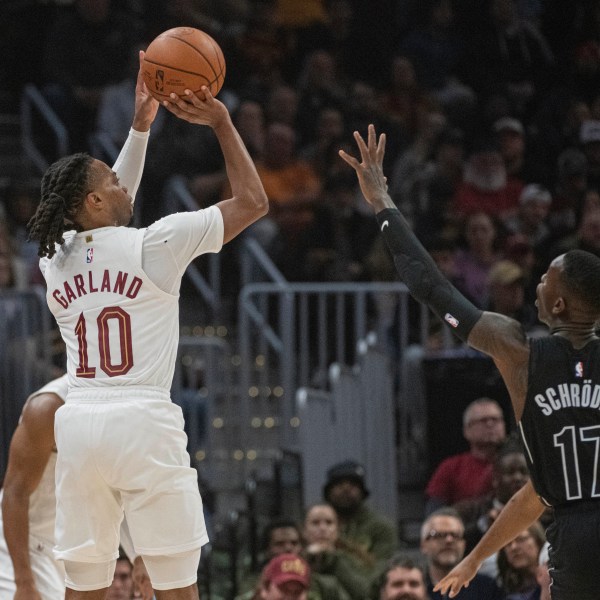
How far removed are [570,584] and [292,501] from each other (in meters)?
5.37

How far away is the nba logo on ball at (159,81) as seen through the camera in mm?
5266

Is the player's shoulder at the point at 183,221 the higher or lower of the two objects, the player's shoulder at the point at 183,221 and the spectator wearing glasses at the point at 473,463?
the higher

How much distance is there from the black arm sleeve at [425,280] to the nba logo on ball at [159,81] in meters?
1.03

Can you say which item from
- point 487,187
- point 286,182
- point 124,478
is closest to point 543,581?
point 124,478

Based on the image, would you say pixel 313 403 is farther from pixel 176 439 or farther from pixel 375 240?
pixel 176 439

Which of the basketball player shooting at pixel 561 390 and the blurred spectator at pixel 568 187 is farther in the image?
the blurred spectator at pixel 568 187

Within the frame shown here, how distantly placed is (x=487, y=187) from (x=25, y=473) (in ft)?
24.5

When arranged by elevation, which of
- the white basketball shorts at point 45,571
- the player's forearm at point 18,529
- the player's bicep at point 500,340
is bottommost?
the white basketball shorts at point 45,571

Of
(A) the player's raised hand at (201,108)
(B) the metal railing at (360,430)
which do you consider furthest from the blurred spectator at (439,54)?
(A) the player's raised hand at (201,108)

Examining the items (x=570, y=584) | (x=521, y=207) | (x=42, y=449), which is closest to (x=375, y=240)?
(x=521, y=207)

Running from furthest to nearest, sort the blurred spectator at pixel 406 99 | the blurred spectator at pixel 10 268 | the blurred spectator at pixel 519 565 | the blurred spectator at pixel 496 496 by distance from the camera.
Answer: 1. the blurred spectator at pixel 406 99
2. the blurred spectator at pixel 10 268
3. the blurred spectator at pixel 496 496
4. the blurred spectator at pixel 519 565

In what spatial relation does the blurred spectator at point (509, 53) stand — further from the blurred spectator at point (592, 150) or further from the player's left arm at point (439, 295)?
the player's left arm at point (439, 295)

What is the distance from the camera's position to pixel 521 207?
1191cm

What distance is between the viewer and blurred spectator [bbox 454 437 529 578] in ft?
26.8
